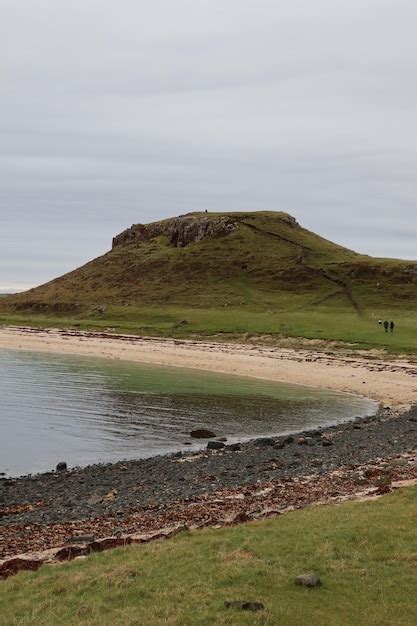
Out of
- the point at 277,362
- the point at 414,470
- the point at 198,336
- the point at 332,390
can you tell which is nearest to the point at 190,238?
the point at 198,336

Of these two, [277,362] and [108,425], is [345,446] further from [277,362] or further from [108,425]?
[277,362]

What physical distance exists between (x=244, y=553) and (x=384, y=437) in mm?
19381

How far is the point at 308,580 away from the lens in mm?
11375

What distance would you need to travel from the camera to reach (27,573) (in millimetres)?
13219

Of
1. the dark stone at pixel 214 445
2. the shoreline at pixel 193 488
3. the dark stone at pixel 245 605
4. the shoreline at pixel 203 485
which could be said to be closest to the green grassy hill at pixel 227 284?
the shoreline at pixel 203 485

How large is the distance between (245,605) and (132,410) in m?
31.5

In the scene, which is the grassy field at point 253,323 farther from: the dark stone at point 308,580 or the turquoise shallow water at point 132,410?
the dark stone at point 308,580

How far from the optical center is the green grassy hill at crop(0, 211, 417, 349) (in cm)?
9938

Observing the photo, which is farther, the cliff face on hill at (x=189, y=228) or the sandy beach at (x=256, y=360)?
the cliff face on hill at (x=189, y=228)

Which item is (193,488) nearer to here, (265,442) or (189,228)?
(265,442)

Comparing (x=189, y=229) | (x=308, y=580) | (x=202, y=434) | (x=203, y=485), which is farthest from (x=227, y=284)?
(x=308, y=580)

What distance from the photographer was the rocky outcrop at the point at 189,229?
531 feet

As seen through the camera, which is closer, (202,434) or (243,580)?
(243,580)

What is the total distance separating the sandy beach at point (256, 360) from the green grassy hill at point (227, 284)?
772cm
